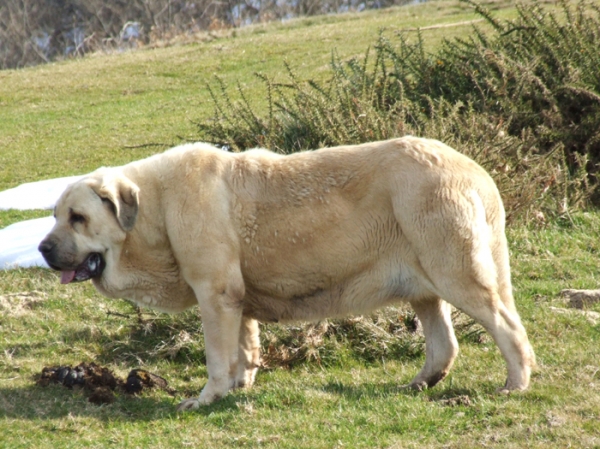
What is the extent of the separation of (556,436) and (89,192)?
3.61 m

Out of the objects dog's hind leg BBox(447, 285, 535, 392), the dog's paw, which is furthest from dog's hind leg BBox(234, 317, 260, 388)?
dog's hind leg BBox(447, 285, 535, 392)

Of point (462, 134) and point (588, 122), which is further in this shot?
point (588, 122)

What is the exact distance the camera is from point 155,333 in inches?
303

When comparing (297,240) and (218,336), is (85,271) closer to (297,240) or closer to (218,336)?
(218,336)

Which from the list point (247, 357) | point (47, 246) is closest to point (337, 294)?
point (247, 357)

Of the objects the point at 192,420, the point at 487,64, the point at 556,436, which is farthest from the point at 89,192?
the point at 487,64

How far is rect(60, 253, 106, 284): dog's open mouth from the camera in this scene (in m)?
6.23

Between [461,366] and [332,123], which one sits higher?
[332,123]

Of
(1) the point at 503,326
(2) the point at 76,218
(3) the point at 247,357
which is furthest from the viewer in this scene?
(3) the point at 247,357

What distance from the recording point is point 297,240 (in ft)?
19.9

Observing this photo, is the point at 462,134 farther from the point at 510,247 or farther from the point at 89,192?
the point at 89,192

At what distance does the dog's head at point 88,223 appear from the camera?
20.1 feet

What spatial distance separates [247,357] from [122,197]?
1.60 m

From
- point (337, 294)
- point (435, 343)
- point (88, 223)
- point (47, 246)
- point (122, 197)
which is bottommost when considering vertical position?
point (435, 343)
